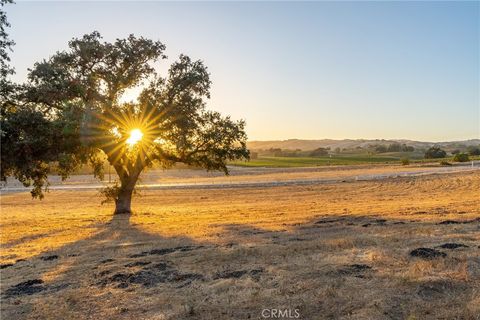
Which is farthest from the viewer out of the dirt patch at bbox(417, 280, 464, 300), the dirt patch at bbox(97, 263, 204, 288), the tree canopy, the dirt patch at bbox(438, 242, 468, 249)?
the tree canopy

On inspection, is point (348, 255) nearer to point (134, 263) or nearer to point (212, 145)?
point (134, 263)

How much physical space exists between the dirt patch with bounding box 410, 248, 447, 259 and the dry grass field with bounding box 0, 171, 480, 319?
0.08 meters

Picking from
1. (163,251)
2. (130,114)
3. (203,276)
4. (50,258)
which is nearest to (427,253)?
(203,276)

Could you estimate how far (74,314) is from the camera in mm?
9359

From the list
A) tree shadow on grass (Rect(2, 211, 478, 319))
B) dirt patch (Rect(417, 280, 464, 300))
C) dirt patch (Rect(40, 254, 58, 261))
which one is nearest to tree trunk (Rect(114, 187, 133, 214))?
tree shadow on grass (Rect(2, 211, 478, 319))

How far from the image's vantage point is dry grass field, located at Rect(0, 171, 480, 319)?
866 centimetres

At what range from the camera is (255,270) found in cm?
1177

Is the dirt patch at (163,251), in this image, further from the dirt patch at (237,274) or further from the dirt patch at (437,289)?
the dirt patch at (437,289)

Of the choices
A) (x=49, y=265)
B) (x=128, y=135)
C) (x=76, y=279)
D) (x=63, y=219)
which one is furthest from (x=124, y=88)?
(x=76, y=279)

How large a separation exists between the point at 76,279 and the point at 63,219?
22.8 m

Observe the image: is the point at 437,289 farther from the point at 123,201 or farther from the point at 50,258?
the point at 123,201

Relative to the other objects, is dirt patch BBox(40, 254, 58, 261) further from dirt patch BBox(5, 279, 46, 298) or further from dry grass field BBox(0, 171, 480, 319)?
dirt patch BBox(5, 279, 46, 298)

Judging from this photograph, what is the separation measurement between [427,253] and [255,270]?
4887 mm

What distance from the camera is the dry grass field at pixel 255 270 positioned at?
28.4 feet
